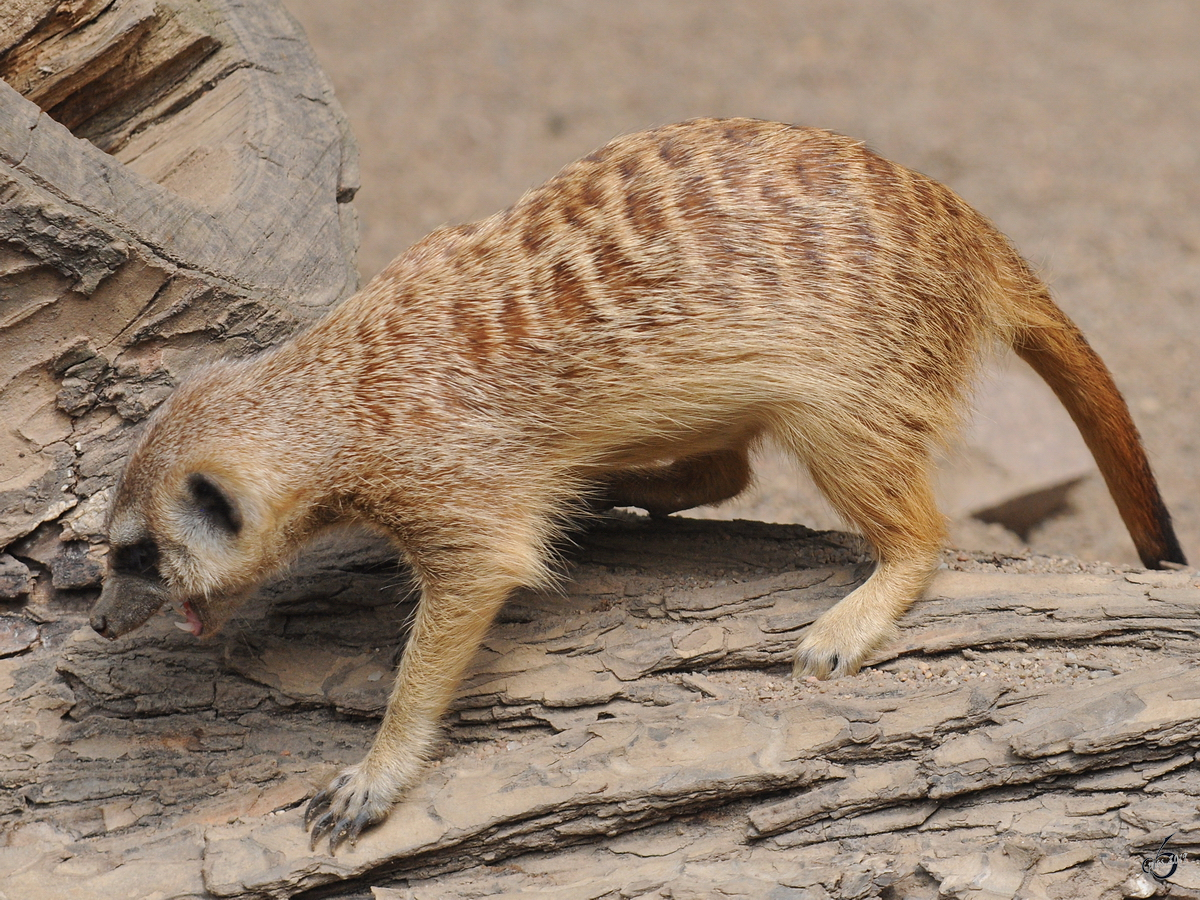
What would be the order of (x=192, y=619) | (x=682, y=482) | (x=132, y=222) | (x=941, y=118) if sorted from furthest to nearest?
(x=941, y=118)
(x=682, y=482)
(x=192, y=619)
(x=132, y=222)

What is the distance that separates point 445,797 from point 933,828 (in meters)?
0.98

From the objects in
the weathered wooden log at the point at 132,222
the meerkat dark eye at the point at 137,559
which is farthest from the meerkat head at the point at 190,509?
the weathered wooden log at the point at 132,222

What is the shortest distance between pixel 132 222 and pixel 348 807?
1314 millimetres

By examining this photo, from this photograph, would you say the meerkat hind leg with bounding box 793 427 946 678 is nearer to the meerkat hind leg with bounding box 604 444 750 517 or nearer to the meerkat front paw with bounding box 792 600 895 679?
the meerkat front paw with bounding box 792 600 895 679

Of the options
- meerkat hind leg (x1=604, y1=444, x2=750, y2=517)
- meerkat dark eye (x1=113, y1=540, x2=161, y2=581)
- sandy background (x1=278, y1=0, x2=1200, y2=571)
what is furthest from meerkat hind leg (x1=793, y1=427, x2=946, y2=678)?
sandy background (x1=278, y1=0, x2=1200, y2=571)

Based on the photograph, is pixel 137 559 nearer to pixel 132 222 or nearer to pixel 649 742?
pixel 132 222

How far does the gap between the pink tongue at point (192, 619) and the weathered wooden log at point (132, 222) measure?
24cm

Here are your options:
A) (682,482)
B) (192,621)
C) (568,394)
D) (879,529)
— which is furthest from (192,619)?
(879,529)

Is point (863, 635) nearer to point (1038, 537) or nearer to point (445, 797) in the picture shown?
point (445, 797)

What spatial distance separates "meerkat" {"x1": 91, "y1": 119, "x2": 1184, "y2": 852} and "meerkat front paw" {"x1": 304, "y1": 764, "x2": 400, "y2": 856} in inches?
0.9

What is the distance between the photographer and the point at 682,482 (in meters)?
3.03

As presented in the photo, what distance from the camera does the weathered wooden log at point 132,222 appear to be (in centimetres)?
223

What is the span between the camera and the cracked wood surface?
2082 mm

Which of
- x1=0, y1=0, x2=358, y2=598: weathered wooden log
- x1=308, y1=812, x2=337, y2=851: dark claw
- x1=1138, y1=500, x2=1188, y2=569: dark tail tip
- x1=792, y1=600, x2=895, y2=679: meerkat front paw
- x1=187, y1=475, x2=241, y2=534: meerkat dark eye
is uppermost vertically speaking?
x1=0, y1=0, x2=358, y2=598: weathered wooden log
